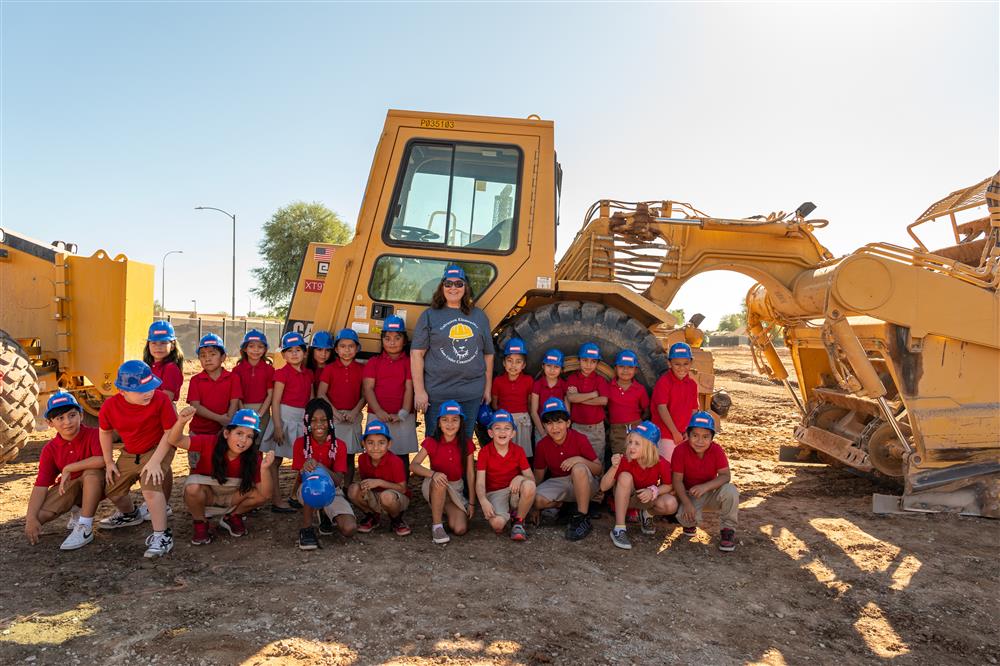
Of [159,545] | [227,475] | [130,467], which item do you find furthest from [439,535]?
[130,467]

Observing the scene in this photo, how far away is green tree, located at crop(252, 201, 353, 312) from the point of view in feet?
98.3

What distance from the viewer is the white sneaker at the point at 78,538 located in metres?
4.35

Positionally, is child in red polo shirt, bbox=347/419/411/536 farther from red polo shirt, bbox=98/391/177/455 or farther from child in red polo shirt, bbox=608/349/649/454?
child in red polo shirt, bbox=608/349/649/454

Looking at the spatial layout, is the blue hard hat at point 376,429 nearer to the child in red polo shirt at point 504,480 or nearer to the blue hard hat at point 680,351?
the child in red polo shirt at point 504,480

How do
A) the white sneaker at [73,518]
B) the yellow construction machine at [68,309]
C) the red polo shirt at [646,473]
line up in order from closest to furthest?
the white sneaker at [73,518]
the red polo shirt at [646,473]
the yellow construction machine at [68,309]

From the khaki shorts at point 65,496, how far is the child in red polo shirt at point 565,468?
318cm

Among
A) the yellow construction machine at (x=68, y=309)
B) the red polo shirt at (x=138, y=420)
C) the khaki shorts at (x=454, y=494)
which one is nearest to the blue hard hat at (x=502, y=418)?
the khaki shorts at (x=454, y=494)

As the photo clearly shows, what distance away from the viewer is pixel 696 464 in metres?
→ 4.99

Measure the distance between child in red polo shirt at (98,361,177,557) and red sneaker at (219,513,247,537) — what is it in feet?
1.16

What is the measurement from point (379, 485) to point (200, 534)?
1.24m

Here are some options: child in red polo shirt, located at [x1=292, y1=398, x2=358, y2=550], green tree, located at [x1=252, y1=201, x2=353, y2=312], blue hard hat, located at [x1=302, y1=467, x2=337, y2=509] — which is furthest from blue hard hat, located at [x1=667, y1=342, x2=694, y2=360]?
green tree, located at [x1=252, y1=201, x2=353, y2=312]

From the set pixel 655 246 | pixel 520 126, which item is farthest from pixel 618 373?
pixel 520 126

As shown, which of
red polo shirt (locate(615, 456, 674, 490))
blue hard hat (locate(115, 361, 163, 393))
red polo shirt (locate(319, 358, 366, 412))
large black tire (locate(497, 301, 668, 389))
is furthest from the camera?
large black tire (locate(497, 301, 668, 389))

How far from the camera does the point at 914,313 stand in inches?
217
